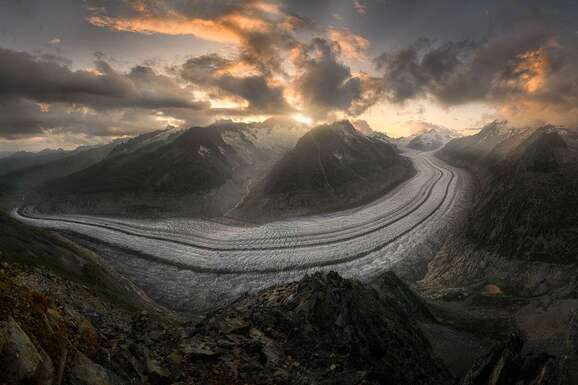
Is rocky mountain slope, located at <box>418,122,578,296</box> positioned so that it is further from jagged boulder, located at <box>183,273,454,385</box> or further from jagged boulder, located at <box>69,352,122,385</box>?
jagged boulder, located at <box>69,352,122,385</box>

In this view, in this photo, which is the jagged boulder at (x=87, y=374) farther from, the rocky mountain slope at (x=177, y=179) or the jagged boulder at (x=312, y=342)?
the rocky mountain slope at (x=177, y=179)

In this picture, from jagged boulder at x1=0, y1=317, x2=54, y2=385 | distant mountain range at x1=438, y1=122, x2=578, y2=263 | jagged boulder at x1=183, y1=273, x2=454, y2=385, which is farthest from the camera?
distant mountain range at x1=438, y1=122, x2=578, y2=263

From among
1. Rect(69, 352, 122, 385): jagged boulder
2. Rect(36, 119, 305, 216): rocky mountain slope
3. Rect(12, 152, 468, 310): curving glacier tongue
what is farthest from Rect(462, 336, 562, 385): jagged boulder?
Rect(36, 119, 305, 216): rocky mountain slope

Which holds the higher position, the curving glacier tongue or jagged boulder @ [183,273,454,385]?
jagged boulder @ [183,273,454,385]

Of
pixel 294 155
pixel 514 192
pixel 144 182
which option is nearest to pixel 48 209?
pixel 144 182

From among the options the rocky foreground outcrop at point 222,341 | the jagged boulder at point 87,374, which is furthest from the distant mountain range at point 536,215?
the jagged boulder at point 87,374

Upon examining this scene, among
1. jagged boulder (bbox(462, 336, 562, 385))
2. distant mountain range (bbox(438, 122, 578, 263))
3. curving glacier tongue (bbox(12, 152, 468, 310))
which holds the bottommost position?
curving glacier tongue (bbox(12, 152, 468, 310))

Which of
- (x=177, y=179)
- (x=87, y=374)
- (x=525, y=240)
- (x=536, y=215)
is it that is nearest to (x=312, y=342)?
(x=87, y=374)
